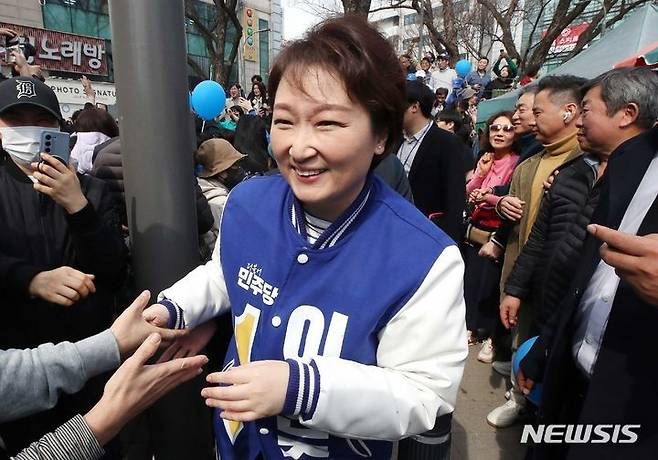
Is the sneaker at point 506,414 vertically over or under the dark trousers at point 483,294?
under

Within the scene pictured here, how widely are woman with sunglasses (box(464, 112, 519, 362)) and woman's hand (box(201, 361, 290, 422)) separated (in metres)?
2.96

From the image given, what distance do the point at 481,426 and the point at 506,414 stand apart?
18cm

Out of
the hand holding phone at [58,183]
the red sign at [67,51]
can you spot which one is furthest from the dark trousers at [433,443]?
the red sign at [67,51]

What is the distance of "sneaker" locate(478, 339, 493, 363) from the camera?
3736mm

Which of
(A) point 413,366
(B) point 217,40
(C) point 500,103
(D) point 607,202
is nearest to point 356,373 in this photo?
(A) point 413,366

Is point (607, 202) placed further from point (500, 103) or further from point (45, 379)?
point (500, 103)

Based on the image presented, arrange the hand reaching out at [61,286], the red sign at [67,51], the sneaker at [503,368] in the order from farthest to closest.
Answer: the red sign at [67,51] → the sneaker at [503,368] → the hand reaching out at [61,286]

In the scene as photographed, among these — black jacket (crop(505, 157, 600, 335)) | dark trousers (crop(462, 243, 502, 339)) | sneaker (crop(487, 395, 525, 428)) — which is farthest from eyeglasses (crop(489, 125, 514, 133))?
sneaker (crop(487, 395, 525, 428))

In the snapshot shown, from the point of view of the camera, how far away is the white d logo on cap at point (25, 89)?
1.71 m

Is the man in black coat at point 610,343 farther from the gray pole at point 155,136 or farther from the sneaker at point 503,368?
the sneaker at point 503,368

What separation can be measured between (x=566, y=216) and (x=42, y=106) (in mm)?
2425

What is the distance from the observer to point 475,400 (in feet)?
10.6

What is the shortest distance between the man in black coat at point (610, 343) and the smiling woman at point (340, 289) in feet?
1.63

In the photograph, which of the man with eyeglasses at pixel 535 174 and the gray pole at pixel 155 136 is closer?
the gray pole at pixel 155 136
